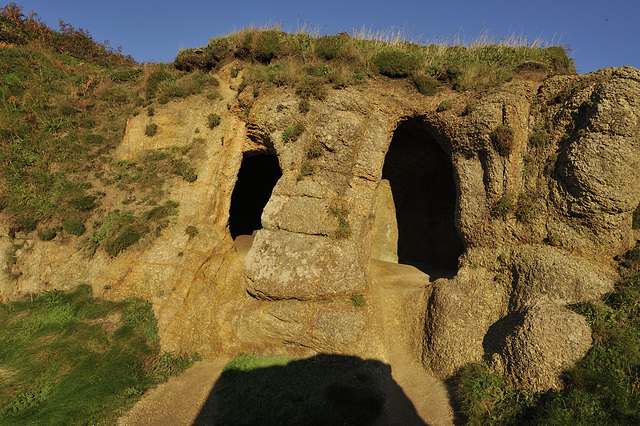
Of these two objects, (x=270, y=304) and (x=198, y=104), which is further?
(x=198, y=104)

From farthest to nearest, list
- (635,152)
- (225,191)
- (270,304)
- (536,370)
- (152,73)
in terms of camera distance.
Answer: (152,73)
(225,191)
(270,304)
(635,152)
(536,370)

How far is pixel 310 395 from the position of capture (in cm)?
1102

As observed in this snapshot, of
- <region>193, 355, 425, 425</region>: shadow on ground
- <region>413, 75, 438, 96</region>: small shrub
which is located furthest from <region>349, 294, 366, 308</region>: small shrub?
<region>413, 75, 438, 96</region>: small shrub

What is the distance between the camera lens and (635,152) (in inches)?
426

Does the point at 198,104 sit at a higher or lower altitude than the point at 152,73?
lower

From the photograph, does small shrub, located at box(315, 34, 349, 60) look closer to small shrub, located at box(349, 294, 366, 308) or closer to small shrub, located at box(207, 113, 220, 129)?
small shrub, located at box(207, 113, 220, 129)

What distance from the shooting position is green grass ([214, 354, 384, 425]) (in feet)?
33.6

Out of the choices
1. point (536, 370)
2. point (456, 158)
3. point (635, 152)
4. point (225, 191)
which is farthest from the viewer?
point (225, 191)

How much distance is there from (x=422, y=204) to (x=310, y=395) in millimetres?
15090

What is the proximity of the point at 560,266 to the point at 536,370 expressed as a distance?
402 cm

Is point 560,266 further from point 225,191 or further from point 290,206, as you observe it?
point 225,191

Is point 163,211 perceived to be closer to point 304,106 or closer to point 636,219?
point 304,106

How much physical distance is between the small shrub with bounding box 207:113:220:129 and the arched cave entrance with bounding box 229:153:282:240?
→ 5091 millimetres

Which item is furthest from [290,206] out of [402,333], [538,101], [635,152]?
[635,152]
